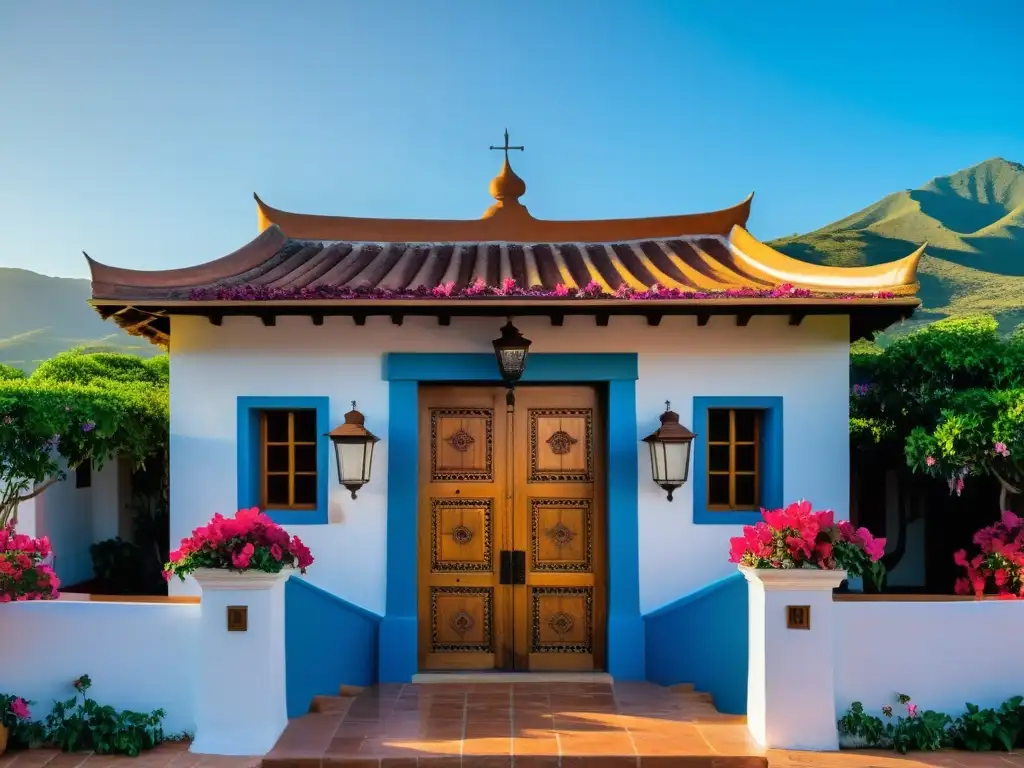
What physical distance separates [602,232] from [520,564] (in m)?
4.03

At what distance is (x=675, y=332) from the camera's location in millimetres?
7133

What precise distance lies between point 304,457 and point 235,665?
8.25 feet

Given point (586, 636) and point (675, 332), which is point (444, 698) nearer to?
point (586, 636)

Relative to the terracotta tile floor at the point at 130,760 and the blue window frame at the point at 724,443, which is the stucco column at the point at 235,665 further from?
the blue window frame at the point at 724,443

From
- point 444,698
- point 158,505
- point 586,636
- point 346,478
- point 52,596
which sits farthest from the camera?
point 158,505

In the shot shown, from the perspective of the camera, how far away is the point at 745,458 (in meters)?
7.38

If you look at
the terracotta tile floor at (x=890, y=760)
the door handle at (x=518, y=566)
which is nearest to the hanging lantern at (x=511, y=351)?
the door handle at (x=518, y=566)

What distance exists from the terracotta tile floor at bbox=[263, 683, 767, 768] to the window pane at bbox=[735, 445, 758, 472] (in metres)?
2.19

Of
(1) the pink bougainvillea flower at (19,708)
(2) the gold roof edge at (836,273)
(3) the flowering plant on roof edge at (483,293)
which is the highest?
(2) the gold roof edge at (836,273)

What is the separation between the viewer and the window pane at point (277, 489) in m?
7.31

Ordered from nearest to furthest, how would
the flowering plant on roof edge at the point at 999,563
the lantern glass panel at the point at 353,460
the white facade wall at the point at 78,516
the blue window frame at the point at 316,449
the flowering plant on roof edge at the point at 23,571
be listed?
1. the flowering plant on roof edge at the point at 23,571
2. the flowering plant on roof edge at the point at 999,563
3. the lantern glass panel at the point at 353,460
4. the blue window frame at the point at 316,449
5. the white facade wall at the point at 78,516

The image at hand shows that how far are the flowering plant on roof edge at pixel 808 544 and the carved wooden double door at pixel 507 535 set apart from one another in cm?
218

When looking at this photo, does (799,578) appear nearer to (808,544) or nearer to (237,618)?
(808,544)

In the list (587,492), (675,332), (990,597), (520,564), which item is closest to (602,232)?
(675,332)
